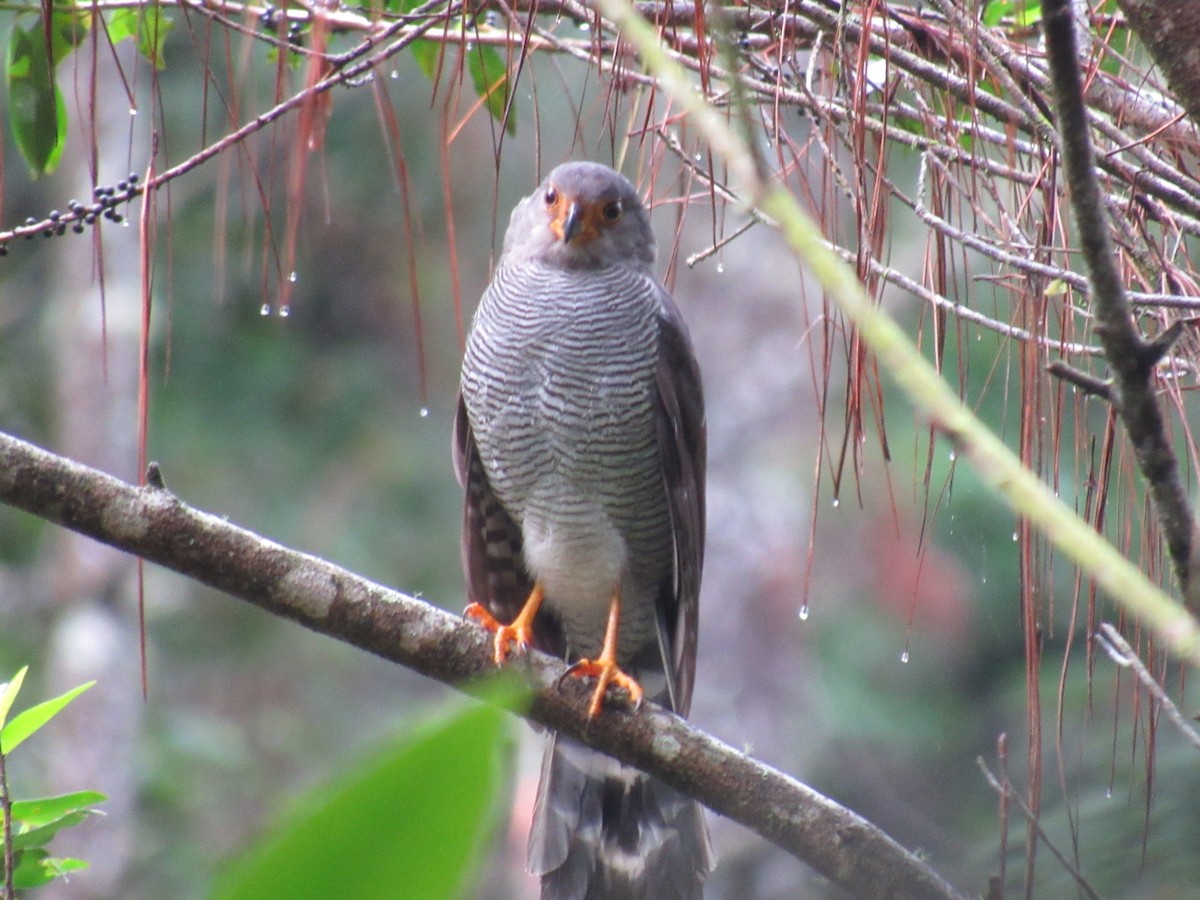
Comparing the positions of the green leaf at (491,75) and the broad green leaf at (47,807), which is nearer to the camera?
the broad green leaf at (47,807)

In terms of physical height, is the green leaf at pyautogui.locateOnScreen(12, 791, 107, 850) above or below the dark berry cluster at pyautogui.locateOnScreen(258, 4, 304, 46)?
below

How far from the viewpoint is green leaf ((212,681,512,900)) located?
48 centimetres

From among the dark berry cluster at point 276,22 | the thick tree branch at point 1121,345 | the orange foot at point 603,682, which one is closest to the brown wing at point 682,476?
the orange foot at point 603,682

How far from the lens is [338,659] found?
11.8 metres

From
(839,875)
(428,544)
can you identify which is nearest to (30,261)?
(428,544)

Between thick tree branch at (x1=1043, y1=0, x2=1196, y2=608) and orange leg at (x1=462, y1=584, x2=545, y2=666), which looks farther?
orange leg at (x1=462, y1=584, x2=545, y2=666)

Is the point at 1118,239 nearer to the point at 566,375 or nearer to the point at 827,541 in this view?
the point at 566,375

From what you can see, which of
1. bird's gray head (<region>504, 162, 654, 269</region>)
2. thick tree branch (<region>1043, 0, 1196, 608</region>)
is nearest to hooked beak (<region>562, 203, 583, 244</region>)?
bird's gray head (<region>504, 162, 654, 269</region>)

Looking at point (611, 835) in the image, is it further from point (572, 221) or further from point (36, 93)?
point (36, 93)

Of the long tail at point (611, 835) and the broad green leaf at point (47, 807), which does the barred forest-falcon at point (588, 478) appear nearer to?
the long tail at point (611, 835)

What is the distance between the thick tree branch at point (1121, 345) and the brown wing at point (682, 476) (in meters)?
2.41

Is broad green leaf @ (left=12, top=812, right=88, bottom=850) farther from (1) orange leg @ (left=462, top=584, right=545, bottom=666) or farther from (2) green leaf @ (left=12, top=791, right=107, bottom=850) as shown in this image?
(1) orange leg @ (left=462, top=584, right=545, bottom=666)

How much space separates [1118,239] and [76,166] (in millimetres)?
7587

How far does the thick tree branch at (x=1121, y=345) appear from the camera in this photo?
121 centimetres
